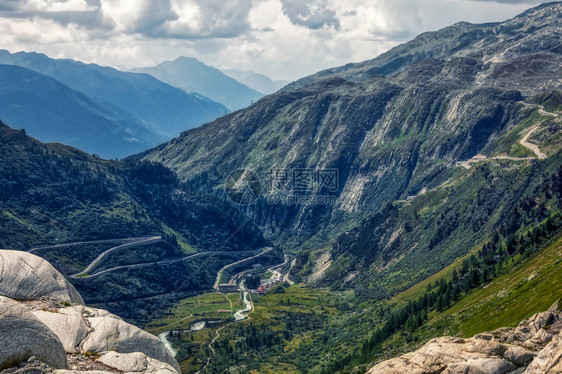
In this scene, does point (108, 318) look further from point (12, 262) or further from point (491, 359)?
point (491, 359)

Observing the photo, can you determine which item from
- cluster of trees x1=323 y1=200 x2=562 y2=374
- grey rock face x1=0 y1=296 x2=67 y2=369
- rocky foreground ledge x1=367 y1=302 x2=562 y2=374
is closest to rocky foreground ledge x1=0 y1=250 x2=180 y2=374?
grey rock face x1=0 y1=296 x2=67 y2=369

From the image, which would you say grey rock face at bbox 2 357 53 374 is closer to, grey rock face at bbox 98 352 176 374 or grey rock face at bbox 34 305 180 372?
grey rock face at bbox 98 352 176 374

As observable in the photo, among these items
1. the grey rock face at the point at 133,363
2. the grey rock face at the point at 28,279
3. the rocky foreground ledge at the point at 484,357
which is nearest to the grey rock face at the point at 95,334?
the grey rock face at the point at 133,363

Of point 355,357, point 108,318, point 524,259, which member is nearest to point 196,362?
point 355,357

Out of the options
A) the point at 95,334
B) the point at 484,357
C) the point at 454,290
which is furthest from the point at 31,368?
the point at 454,290

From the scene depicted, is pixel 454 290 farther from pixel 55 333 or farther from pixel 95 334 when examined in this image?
pixel 55 333

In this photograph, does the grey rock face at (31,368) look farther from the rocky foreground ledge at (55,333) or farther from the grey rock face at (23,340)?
the grey rock face at (23,340)
